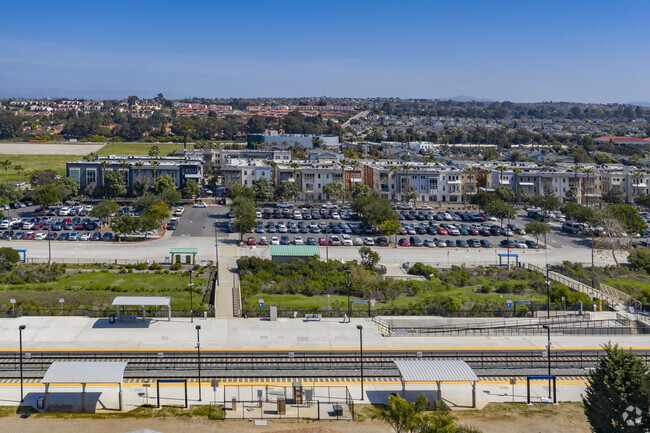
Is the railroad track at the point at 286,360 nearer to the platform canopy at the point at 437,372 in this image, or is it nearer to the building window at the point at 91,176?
the platform canopy at the point at 437,372

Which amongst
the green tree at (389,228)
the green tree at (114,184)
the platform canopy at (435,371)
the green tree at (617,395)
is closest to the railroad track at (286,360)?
the platform canopy at (435,371)

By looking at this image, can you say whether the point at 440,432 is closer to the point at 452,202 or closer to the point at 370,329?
the point at 370,329

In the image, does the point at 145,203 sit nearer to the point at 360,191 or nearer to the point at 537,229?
the point at 360,191

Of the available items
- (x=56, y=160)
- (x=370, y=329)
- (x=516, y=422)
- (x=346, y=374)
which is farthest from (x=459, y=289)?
(x=56, y=160)

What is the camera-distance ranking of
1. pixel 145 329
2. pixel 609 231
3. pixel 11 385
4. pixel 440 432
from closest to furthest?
pixel 440 432 → pixel 11 385 → pixel 145 329 → pixel 609 231

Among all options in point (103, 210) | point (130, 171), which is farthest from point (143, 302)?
point (130, 171)

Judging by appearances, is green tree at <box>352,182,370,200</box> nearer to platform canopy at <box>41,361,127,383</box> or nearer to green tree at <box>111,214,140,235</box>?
green tree at <box>111,214,140,235</box>
